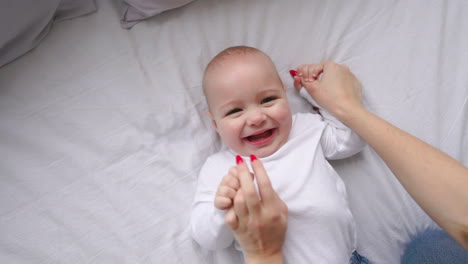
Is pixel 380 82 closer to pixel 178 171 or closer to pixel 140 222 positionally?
pixel 178 171

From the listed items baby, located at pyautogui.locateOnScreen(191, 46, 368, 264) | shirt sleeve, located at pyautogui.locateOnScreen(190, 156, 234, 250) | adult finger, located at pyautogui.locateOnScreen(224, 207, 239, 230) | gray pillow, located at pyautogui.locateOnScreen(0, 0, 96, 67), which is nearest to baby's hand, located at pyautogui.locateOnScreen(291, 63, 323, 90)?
baby, located at pyautogui.locateOnScreen(191, 46, 368, 264)

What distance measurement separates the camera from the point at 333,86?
3.16 ft

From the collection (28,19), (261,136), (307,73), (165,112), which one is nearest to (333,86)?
(307,73)

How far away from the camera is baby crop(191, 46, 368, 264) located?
33.3 inches

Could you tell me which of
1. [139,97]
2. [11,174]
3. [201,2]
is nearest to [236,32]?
Result: [201,2]

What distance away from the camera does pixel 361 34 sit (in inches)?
44.3

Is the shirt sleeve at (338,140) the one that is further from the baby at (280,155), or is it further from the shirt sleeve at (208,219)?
the shirt sleeve at (208,219)

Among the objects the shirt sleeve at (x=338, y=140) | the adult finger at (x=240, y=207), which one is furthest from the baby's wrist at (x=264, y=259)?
the shirt sleeve at (x=338, y=140)

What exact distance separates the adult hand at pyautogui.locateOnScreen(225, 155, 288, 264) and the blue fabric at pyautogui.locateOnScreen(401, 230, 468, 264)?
418 millimetres

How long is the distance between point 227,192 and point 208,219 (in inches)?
5.7

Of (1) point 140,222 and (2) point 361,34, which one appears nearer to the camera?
(1) point 140,222

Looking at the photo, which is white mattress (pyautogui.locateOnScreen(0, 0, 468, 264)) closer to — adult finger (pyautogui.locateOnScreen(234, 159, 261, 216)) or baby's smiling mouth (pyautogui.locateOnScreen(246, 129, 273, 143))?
baby's smiling mouth (pyautogui.locateOnScreen(246, 129, 273, 143))

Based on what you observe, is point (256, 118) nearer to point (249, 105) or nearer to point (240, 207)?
point (249, 105)

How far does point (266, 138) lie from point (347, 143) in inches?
9.2
